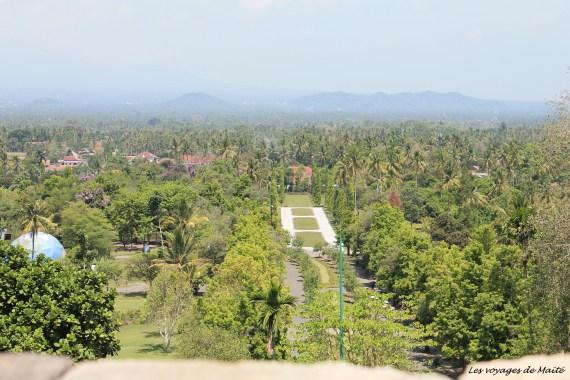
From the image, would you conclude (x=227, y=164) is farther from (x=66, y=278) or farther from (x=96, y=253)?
(x=66, y=278)

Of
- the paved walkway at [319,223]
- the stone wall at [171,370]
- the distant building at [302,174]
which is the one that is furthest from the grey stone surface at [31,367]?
the distant building at [302,174]

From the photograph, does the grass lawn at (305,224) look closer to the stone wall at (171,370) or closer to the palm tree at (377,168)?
the palm tree at (377,168)

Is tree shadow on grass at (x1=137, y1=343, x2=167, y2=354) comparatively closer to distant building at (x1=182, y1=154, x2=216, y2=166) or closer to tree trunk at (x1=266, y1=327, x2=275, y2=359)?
tree trunk at (x1=266, y1=327, x2=275, y2=359)

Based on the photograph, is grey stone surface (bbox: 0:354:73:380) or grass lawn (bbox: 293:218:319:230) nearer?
grey stone surface (bbox: 0:354:73:380)

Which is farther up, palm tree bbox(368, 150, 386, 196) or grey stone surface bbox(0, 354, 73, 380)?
grey stone surface bbox(0, 354, 73, 380)

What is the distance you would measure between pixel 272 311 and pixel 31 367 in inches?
740

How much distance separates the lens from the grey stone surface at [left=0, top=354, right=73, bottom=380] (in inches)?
125

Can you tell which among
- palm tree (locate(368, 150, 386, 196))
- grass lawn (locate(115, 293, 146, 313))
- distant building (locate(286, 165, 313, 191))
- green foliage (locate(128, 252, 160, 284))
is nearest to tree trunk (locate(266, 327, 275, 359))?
grass lawn (locate(115, 293, 146, 313))

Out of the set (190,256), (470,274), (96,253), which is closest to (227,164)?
(96,253)

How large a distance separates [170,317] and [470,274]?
13.0 m

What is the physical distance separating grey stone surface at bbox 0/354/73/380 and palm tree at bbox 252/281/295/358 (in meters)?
18.6

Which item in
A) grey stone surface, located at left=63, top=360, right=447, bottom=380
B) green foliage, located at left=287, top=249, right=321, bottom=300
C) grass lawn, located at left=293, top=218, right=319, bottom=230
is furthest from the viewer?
grass lawn, located at left=293, top=218, right=319, bottom=230

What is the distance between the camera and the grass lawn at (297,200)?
82225 millimetres

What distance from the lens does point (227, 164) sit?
82.3 meters
